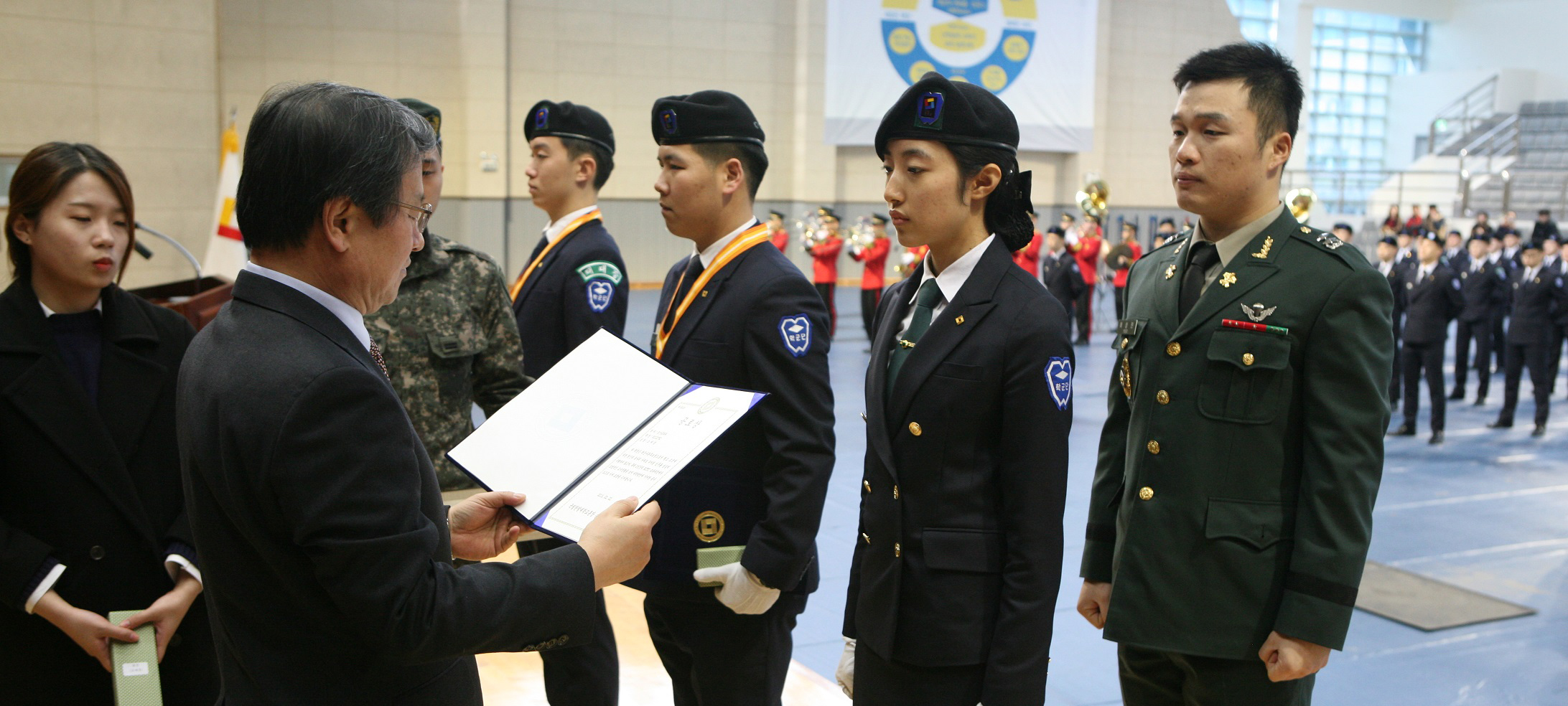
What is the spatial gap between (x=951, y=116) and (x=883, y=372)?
48 cm

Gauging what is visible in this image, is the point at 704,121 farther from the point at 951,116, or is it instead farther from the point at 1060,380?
the point at 1060,380

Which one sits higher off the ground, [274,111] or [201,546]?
[274,111]

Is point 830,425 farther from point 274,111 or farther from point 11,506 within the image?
point 11,506

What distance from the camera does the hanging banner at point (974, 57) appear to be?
1845cm

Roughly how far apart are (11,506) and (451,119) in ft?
51.1

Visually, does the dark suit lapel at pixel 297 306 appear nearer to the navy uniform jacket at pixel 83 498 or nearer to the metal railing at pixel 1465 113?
the navy uniform jacket at pixel 83 498

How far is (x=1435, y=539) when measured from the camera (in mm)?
5301

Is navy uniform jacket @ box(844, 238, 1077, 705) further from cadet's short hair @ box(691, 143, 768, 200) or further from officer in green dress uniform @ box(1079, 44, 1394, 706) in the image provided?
cadet's short hair @ box(691, 143, 768, 200)

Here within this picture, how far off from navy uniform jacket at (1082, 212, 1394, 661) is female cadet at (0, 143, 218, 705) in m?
1.76

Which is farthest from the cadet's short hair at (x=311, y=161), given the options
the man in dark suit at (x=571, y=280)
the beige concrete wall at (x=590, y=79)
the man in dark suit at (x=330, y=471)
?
the beige concrete wall at (x=590, y=79)

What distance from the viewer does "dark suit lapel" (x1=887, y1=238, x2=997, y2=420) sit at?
6.17 feet

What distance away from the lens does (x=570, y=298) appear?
10.2ft

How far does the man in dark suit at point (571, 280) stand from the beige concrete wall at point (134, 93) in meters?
7.18

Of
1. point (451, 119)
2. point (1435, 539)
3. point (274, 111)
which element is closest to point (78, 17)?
point (451, 119)
